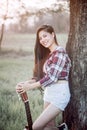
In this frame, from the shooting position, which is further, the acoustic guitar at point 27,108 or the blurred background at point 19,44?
the blurred background at point 19,44

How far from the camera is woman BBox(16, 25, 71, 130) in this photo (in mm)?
2709

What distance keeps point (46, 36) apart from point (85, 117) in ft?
2.67

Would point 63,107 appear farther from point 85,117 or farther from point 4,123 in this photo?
point 4,123

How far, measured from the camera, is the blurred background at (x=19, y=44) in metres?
3.06

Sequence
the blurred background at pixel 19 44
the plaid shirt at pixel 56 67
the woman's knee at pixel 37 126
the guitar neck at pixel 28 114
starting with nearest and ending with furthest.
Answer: the plaid shirt at pixel 56 67
the woman's knee at pixel 37 126
the guitar neck at pixel 28 114
the blurred background at pixel 19 44

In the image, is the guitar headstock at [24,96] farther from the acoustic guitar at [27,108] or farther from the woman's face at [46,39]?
the woman's face at [46,39]

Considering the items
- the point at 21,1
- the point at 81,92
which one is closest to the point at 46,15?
the point at 21,1

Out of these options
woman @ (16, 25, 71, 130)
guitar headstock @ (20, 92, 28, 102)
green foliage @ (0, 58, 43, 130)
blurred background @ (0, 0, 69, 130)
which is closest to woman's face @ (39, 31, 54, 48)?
woman @ (16, 25, 71, 130)

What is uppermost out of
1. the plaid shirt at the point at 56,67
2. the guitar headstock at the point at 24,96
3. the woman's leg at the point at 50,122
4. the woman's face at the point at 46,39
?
the woman's face at the point at 46,39

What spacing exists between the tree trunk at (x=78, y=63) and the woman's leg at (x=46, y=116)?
259 millimetres

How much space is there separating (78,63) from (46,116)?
54 centimetres

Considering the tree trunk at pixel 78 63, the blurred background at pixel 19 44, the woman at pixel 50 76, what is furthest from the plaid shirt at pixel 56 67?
the blurred background at pixel 19 44

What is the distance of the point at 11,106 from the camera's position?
315cm

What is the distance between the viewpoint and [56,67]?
8.80 feet
